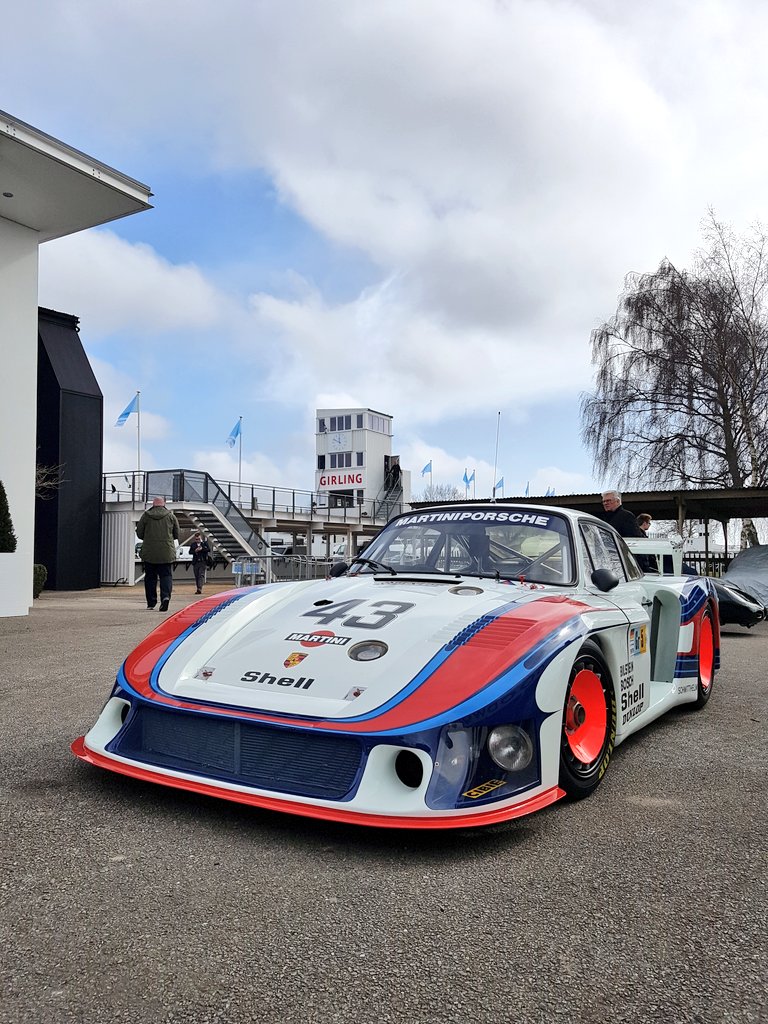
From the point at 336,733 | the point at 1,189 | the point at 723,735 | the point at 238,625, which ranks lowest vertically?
the point at 723,735

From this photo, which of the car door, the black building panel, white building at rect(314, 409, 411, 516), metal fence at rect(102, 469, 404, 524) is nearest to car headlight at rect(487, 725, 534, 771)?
the car door

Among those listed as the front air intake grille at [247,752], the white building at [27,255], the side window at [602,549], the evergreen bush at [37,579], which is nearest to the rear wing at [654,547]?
the side window at [602,549]

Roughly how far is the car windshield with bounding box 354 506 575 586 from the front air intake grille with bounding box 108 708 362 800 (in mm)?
1719

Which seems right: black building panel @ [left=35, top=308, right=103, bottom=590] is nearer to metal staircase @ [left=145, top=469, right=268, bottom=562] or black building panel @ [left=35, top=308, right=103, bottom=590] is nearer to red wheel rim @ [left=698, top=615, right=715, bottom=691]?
→ metal staircase @ [left=145, top=469, right=268, bottom=562]

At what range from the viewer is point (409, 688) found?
10.3ft

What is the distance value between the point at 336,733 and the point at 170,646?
1252mm

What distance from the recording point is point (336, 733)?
2.96 m

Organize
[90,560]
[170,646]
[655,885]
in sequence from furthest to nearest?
1. [90,560]
2. [170,646]
3. [655,885]

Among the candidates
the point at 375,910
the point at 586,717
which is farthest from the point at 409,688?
the point at 586,717

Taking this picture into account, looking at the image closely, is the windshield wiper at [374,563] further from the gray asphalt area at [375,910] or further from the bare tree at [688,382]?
the bare tree at [688,382]

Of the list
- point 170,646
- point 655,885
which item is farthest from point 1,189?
point 655,885

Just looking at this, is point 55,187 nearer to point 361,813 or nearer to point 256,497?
point 361,813

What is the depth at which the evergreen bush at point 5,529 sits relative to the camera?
1277cm

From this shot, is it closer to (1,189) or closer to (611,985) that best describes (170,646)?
(611,985)
